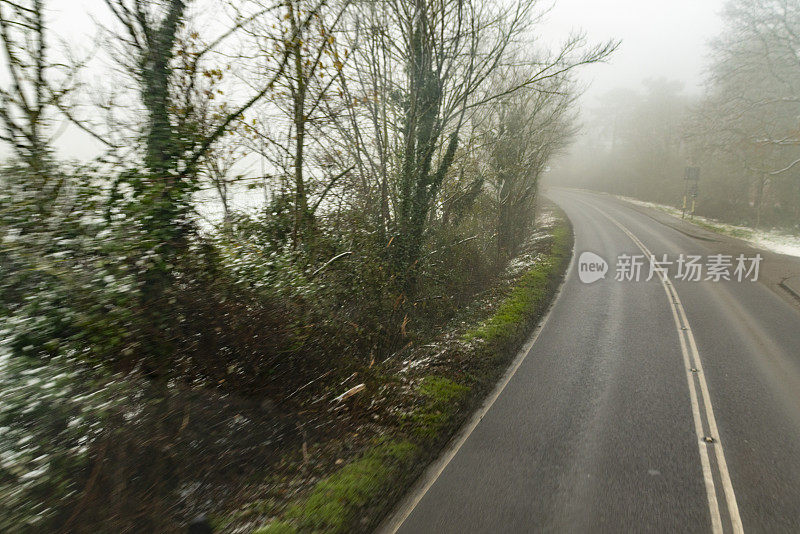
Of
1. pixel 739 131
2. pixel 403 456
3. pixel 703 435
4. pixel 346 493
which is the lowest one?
pixel 703 435

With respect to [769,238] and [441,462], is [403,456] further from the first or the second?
[769,238]

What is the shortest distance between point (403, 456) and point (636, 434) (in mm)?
3417

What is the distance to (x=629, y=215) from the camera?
32.0 m

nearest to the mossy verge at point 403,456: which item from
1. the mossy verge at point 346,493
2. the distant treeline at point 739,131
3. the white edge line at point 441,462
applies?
the mossy verge at point 346,493

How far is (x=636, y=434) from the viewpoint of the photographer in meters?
6.33

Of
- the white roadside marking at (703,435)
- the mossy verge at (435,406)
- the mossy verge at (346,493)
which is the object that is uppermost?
the mossy verge at (346,493)

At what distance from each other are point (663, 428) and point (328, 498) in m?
4.95

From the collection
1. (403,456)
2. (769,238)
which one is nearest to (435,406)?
(403,456)

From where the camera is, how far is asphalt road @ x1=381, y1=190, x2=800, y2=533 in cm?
480

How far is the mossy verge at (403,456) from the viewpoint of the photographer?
4.27 m

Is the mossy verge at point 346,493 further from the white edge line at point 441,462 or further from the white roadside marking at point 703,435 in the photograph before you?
the white roadside marking at point 703,435

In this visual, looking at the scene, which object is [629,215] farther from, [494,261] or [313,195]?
[313,195]

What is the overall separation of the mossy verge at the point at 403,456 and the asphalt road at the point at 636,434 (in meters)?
0.24

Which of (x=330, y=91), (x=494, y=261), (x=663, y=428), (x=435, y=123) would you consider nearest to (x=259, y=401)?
(x=663, y=428)
